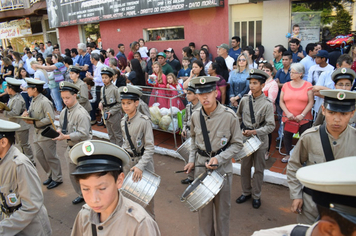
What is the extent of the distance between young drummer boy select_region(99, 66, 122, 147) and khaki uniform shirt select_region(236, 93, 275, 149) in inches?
137

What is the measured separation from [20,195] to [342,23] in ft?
31.3

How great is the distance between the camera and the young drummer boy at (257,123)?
4.53 meters

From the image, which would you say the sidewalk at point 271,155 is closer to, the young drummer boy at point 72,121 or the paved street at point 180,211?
the paved street at point 180,211

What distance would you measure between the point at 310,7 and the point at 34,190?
9016mm

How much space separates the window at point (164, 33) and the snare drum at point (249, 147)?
8.42 m

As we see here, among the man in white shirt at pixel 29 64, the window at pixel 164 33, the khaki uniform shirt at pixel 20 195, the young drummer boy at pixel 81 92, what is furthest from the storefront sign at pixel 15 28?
the khaki uniform shirt at pixel 20 195

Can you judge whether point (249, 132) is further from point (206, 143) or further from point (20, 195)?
point (20, 195)

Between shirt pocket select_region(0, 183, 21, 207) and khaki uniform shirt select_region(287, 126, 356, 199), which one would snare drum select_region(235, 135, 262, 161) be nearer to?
khaki uniform shirt select_region(287, 126, 356, 199)

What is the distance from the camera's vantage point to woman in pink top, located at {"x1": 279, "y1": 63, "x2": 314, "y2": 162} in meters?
5.51

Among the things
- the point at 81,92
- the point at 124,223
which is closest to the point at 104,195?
the point at 124,223

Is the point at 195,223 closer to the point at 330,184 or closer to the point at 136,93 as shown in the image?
→ the point at 136,93

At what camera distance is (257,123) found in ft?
15.2

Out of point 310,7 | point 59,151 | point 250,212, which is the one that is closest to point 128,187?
point 250,212

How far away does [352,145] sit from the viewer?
9.35 feet
